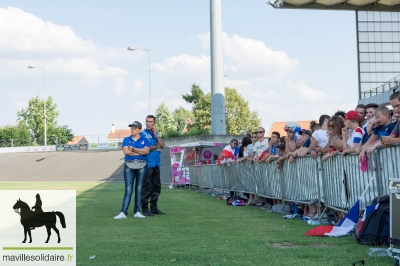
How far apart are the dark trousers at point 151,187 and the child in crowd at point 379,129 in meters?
5.93

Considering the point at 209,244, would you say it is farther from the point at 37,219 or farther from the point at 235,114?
the point at 235,114

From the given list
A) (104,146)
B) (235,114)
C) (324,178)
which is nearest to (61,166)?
(104,146)

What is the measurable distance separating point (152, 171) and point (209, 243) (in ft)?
19.6

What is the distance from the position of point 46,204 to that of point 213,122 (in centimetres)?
4269

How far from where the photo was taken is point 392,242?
636cm

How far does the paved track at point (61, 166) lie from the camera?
62906mm

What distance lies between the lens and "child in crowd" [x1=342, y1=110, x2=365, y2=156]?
9.70 m

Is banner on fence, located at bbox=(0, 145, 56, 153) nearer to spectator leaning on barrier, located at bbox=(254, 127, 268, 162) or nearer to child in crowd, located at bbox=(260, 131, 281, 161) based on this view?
spectator leaning on barrier, located at bbox=(254, 127, 268, 162)

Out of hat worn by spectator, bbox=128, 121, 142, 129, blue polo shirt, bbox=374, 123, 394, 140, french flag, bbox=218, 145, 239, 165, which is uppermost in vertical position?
hat worn by spectator, bbox=128, 121, 142, 129

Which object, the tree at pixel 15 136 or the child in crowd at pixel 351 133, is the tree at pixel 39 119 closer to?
the tree at pixel 15 136

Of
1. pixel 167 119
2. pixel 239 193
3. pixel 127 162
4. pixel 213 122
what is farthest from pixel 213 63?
pixel 167 119

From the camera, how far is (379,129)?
29.1ft

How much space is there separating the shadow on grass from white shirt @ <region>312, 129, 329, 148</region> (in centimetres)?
156

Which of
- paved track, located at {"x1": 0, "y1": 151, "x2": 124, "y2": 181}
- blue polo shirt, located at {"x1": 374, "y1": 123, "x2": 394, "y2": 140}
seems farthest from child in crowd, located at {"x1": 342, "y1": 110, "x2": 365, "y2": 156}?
paved track, located at {"x1": 0, "y1": 151, "x2": 124, "y2": 181}
